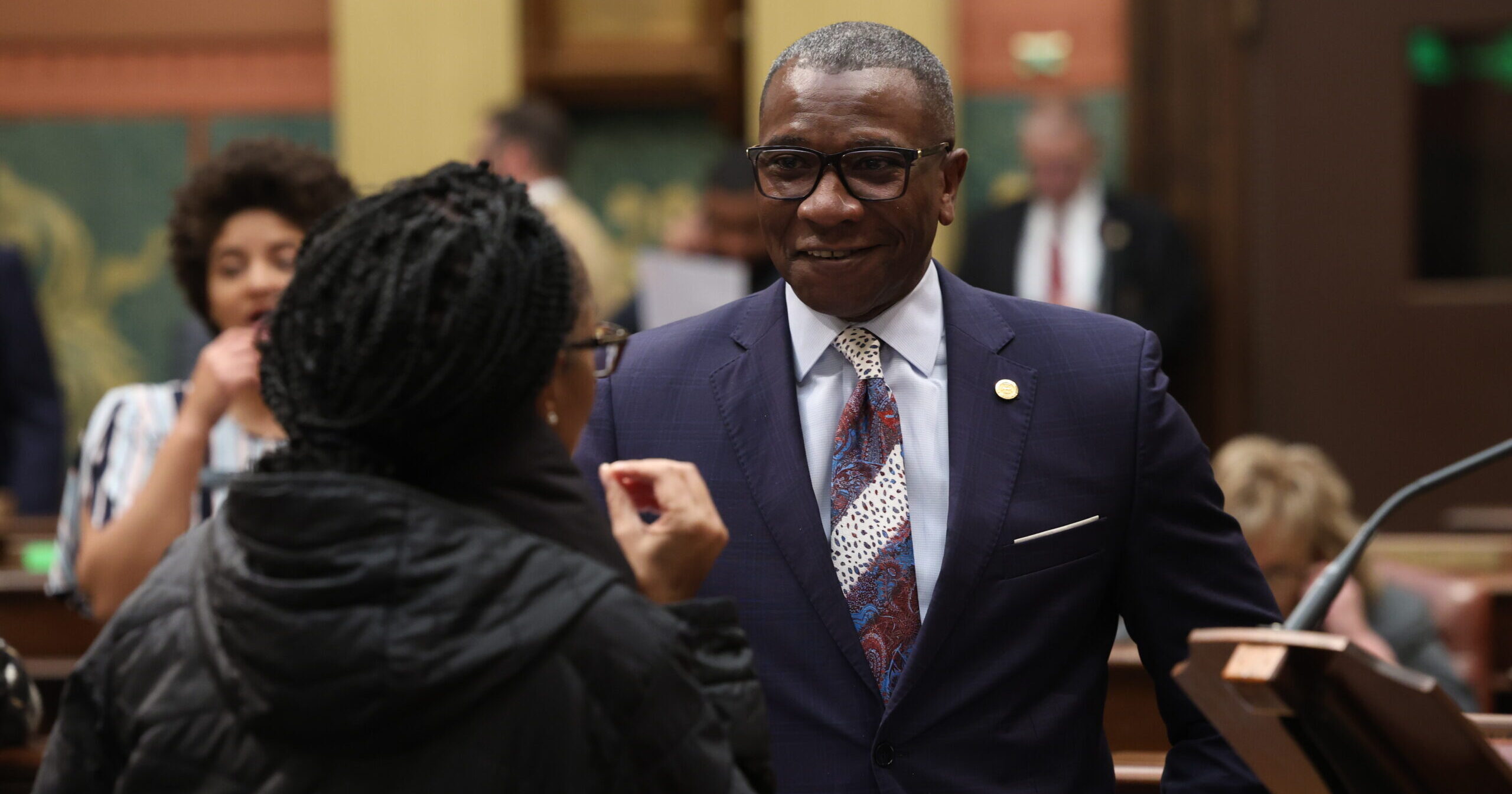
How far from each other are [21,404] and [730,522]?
10.5ft

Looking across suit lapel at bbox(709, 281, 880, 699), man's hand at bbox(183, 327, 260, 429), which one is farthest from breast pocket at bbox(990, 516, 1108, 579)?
man's hand at bbox(183, 327, 260, 429)

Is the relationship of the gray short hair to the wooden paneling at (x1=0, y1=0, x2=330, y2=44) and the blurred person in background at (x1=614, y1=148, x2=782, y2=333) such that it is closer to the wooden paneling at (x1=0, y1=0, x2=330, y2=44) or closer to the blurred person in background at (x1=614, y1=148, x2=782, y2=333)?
the blurred person in background at (x1=614, y1=148, x2=782, y2=333)

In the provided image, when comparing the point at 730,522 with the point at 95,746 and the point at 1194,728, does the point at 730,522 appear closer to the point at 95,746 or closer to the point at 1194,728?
the point at 1194,728

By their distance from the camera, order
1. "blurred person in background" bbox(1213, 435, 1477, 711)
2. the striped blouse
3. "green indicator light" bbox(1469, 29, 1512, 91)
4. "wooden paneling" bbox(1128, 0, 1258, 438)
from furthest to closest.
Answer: "wooden paneling" bbox(1128, 0, 1258, 438) < "green indicator light" bbox(1469, 29, 1512, 91) < "blurred person in background" bbox(1213, 435, 1477, 711) < the striped blouse

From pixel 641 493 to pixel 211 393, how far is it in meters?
1.24

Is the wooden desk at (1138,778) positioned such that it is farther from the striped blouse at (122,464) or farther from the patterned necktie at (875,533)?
the striped blouse at (122,464)

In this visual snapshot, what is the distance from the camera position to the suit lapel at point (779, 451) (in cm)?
168

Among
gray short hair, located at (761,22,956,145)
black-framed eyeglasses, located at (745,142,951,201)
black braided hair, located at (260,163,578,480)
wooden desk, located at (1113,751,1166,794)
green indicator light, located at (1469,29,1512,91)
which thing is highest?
green indicator light, located at (1469,29,1512,91)

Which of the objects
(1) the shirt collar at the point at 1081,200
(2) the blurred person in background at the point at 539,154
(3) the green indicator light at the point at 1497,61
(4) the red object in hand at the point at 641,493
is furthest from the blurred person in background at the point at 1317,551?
(3) the green indicator light at the point at 1497,61

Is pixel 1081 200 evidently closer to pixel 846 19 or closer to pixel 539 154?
pixel 846 19

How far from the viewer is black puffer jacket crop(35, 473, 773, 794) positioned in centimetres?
109

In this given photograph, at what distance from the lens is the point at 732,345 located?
6.12ft

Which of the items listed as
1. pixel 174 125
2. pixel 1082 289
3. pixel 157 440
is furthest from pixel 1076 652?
pixel 174 125

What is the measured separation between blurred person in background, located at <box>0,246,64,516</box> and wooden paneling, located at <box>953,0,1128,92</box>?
285cm
